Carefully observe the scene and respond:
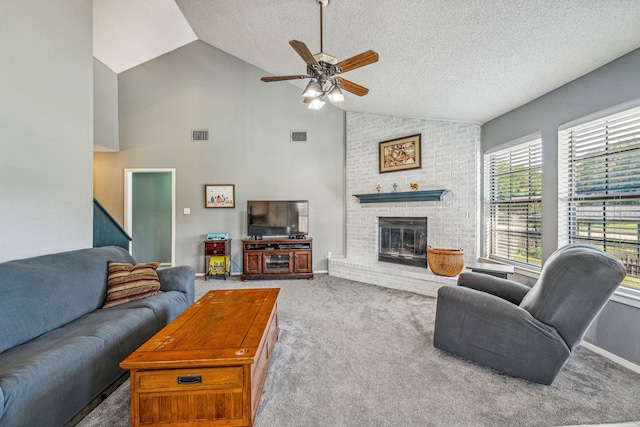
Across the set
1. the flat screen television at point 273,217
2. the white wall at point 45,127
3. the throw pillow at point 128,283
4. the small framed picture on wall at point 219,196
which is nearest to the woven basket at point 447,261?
the flat screen television at point 273,217

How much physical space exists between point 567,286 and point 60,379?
2837 millimetres

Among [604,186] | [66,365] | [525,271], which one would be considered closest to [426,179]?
[525,271]

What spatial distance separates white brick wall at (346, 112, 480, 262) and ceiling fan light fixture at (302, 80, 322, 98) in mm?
2352

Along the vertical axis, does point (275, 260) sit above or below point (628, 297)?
below

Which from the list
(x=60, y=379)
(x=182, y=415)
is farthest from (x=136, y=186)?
(x=182, y=415)

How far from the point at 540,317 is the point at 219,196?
4.54m

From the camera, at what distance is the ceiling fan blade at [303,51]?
1.79 meters

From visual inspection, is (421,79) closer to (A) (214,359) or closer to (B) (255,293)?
(B) (255,293)

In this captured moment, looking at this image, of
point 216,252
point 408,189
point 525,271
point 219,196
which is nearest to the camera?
point 525,271

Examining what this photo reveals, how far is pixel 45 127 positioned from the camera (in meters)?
2.14

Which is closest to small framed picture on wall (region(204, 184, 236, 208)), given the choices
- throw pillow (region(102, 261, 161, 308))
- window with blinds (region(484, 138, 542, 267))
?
throw pillow (region(102, 261, 161, 308))

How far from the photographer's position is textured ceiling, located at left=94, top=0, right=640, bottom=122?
1930mm

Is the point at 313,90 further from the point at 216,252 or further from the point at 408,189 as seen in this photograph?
the point at 216,252

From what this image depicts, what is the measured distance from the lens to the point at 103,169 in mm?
4605
